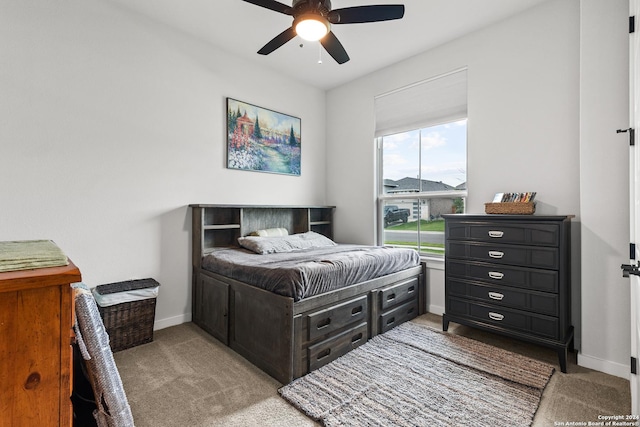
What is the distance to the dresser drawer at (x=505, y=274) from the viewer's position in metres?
2.23

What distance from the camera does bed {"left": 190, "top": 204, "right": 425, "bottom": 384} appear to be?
205cm

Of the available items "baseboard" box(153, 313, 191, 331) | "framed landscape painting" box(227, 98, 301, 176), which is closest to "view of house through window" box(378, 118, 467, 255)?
"framed landscape painting" box(227, 98, 301, 176)

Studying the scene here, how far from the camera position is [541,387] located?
6.24ft

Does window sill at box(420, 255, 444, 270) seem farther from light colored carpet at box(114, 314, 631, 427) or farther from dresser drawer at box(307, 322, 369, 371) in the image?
dresser drawer at box(307, 322, 369, 371)

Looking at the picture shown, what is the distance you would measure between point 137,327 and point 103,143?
5.13 ft

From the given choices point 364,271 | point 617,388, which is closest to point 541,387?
point 617,388

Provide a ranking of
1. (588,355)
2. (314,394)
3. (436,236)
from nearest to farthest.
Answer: (314,394), (588,355), (436,236)

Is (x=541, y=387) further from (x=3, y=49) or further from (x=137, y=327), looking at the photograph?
(x=3, y=49)

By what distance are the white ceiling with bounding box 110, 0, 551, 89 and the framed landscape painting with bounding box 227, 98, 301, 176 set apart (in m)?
0.62

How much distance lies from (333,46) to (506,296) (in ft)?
7.85

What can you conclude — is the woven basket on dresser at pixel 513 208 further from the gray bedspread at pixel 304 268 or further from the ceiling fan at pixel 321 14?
the ceiling fan at pixel 321 14

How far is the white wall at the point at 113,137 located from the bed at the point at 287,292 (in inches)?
11.9

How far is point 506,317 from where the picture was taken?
7.89 ft

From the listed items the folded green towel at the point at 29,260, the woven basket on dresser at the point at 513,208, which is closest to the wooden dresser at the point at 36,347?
the folded green towel at the point at 29,260
